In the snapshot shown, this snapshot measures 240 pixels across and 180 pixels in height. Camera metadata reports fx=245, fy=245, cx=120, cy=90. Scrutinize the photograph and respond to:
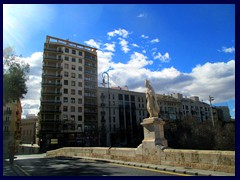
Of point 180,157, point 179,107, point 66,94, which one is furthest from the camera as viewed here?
point 179,107

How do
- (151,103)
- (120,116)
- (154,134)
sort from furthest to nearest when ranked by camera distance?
(120,116)
(151,103)
(154,134)

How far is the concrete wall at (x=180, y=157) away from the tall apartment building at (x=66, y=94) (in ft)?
147

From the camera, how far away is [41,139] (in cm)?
5550

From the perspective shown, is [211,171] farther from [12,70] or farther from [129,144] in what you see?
[129,144]

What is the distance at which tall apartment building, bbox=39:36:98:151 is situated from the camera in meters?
57.3

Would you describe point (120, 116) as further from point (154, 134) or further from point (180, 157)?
point (180, 157)

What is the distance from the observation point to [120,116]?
70.2 metres

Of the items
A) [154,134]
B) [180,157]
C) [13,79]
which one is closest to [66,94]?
[13,79]

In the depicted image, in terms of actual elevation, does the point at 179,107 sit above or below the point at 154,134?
above

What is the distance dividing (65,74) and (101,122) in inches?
624

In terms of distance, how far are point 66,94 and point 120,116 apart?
17223 mm

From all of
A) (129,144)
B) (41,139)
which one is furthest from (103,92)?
(41,139)

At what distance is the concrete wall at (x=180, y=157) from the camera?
7664 mm

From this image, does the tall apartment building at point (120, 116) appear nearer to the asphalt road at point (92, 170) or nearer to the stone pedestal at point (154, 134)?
the asphalt road at point (92, 170)
